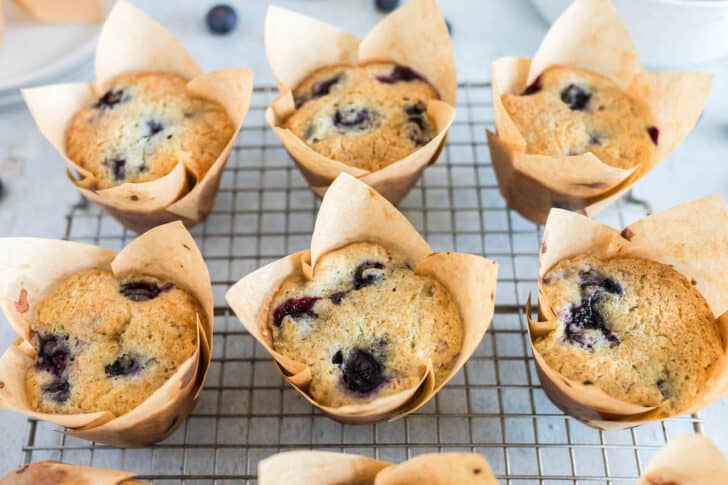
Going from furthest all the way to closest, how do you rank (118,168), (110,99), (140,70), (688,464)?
(140,70) → (110,99) → (118,168) → (688,464)

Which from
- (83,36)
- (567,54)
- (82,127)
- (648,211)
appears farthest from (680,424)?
(83,36)

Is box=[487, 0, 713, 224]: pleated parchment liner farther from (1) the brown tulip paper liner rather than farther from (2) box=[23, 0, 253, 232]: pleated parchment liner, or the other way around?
(1) the brown tulip paper liner

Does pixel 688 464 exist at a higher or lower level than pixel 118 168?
lower

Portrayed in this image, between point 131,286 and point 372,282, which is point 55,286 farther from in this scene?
point 372,282

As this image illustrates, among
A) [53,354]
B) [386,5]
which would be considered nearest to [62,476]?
[53,354]

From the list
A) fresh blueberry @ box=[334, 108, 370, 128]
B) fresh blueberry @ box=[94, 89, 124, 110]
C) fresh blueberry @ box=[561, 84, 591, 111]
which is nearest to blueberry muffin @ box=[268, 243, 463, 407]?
fresh blueberry @ box=[334, 108, 370, 128]

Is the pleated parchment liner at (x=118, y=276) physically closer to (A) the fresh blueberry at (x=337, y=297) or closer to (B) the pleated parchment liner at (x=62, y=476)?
(B) the pleated parchment liner at (x=62, y=476)

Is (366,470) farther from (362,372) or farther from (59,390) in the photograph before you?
(59,390)
